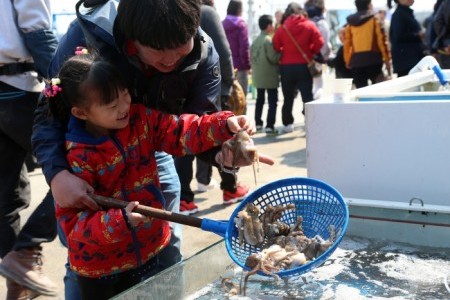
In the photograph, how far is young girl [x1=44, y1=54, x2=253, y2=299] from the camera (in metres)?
1.78

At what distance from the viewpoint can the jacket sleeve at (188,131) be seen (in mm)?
1907

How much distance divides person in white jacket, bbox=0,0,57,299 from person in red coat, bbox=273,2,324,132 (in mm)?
4715

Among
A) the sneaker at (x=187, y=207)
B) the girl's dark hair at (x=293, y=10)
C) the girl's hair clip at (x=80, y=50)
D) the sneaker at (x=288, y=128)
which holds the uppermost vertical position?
the girl's dark hair at (x=293, y=10)

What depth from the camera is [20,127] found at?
2.81 m

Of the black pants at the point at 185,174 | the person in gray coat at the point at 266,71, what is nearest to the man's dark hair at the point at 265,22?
the person in gray coat at the point at 266,71

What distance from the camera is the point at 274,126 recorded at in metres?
8.28

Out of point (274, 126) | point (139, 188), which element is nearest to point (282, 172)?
point (274, 126)

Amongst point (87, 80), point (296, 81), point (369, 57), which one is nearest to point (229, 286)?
point (87, 80)

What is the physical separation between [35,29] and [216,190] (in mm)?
2493

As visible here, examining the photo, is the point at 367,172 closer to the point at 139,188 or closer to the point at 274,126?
the point at 139,188

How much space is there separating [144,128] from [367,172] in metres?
0.91

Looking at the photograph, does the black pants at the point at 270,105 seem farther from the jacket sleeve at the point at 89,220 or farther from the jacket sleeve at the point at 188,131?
the jacket sleeve at the point at 89,220

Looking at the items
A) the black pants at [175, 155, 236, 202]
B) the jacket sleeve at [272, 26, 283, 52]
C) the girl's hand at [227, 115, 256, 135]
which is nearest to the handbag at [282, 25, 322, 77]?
the jacket sleeve at [272, 26, 283, 52]

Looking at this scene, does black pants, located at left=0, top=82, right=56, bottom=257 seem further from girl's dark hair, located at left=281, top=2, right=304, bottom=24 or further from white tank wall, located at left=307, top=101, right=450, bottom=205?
girl's dark hair, located at left=281, top=2, right=304, bottom=24
